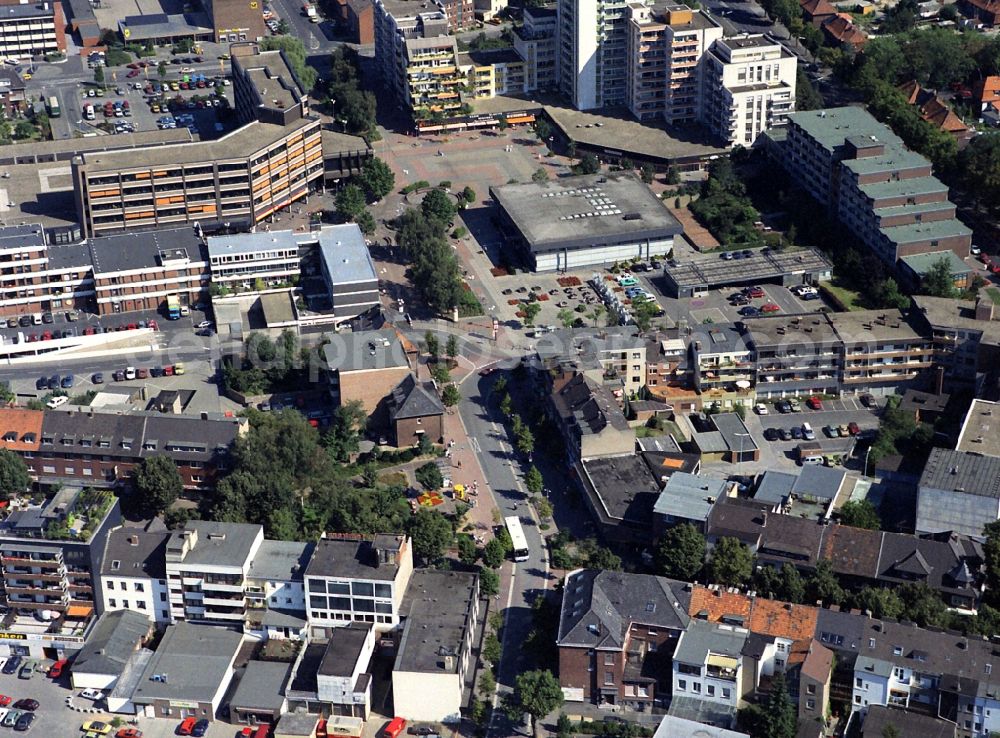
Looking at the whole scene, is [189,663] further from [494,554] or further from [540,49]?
[540,49]

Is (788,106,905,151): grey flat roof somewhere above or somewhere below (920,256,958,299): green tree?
above

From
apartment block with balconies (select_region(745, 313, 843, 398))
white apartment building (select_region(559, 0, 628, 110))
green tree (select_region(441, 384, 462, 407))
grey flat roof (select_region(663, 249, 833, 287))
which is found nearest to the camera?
apartment block with balconies (select_region(745, 313, 843, 398))

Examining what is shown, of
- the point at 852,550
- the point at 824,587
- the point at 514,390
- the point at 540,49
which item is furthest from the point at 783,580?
the point at 540,49

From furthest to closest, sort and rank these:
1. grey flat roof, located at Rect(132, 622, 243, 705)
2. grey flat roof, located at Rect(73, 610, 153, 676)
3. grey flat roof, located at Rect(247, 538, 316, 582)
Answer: grey flat roof, located at Rect(247, 538, 316, 582), grey flat roof, located at Rect(73, 610, 153, 676), grey flat roof, located at Rect(132, 622, 243, 705)

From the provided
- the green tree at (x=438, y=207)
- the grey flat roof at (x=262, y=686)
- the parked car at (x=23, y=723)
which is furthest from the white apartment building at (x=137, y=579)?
the green tree at (x=438, y=207)

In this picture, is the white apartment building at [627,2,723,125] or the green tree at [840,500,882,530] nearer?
the green tree at [840,500,882,530]

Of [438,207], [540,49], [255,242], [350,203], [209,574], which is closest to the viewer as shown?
[209,574]

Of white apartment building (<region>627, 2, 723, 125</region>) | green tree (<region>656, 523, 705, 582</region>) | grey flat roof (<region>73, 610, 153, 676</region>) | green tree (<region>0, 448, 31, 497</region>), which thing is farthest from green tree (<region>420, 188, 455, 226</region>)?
grey flat roof (<region>73, 610, 153, 676</region>)

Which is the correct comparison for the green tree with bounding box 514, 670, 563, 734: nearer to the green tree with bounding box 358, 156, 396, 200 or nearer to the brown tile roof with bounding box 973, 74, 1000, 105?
the green tree with bounding box 358, 156, 396, 200

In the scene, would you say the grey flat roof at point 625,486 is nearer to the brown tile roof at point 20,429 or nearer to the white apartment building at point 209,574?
the white apartment building at point 209,574
